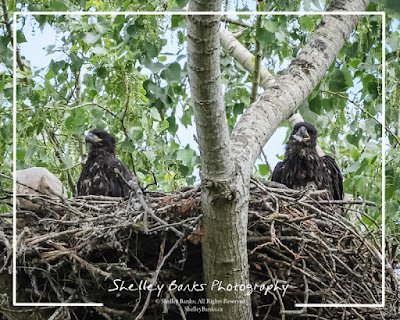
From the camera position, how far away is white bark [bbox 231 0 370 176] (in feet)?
12.8

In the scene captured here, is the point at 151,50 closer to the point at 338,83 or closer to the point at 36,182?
the point at 36,182

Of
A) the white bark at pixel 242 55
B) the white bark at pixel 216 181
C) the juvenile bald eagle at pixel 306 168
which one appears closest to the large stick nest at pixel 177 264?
the white bark at pixel 216 181

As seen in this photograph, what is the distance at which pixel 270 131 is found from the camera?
4152 mm

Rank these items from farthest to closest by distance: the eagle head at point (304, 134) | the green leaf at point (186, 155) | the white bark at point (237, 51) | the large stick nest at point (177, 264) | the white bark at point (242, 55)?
the white bark at point (237, 51), the white bark at point (242, 55), the eagle head at point (304, 134), the green leaf at point (186, 155), the large stick nest at point (177, 264)

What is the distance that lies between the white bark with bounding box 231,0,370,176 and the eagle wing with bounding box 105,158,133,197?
6.55 ft

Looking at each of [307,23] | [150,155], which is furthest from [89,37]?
[307,23]

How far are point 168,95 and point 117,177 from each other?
1.02 metres

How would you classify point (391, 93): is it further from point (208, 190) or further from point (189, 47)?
point (189, 47)

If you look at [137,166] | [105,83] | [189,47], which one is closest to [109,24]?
[105,83]

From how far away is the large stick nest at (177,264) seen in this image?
3887 millimetres

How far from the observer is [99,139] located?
20.8 feet

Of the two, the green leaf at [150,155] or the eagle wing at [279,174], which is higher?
the green leaf at [150,155]

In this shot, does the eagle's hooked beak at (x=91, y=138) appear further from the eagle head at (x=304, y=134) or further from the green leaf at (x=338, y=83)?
the green leaf at (x=338, y=83)

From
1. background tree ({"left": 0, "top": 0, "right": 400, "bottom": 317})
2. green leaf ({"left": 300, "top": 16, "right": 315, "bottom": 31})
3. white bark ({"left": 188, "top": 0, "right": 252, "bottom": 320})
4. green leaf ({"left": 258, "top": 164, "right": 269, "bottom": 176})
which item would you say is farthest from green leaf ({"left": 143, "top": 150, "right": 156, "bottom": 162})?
white bark ({"left": 188, "top": 0, "right": 252, "bottom": 320})
